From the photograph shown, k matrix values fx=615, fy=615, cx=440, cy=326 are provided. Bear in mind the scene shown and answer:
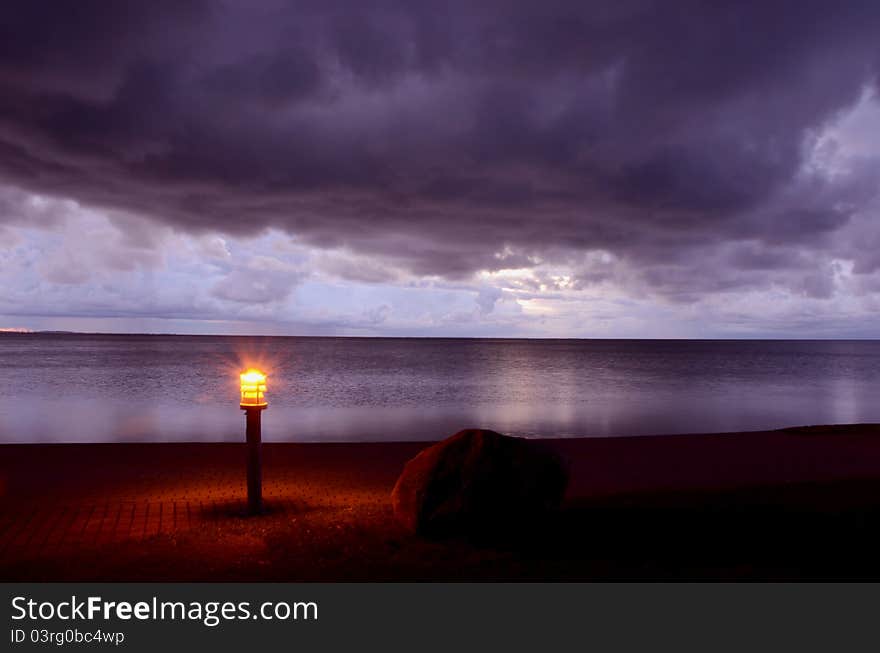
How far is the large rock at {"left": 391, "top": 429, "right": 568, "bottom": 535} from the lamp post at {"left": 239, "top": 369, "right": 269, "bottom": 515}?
1.91m

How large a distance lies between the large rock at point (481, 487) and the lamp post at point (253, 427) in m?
1.91

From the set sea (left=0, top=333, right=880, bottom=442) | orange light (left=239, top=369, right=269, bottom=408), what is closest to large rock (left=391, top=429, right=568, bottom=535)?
orange light (left=239, top=369, right=269, bottom=408)

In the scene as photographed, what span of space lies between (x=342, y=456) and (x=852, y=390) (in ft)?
155

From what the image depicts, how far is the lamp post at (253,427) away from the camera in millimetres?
7438

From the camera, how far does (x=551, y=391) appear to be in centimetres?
4181

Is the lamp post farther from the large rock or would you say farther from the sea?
the sea

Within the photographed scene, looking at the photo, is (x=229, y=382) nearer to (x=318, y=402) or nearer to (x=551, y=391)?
(x=318, y=402)

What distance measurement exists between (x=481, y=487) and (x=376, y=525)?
4.51ft

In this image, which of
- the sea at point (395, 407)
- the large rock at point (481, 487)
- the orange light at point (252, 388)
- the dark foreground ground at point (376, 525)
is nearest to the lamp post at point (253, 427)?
the orange light at point (252, 388)

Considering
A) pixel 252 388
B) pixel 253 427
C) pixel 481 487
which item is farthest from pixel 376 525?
pixel 252 388

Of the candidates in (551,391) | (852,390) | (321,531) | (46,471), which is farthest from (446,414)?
(852,390)

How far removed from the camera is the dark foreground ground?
5617 millimetres

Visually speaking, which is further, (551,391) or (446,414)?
(551,391)
